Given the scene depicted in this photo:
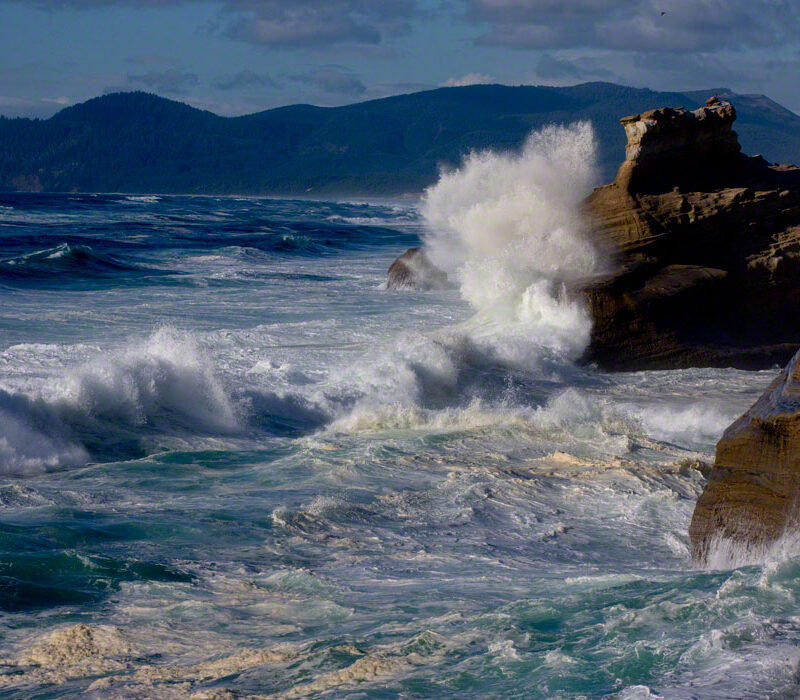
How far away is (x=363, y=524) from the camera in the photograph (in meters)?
7.07

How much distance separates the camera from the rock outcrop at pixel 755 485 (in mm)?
5383

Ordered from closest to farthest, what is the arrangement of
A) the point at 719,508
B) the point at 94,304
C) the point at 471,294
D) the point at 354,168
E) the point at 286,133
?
the point at 719,508
the point at 471,294
the point at 94,304
the point at 354,168
the point at 286,133

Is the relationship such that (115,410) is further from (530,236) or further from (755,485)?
(530,236)

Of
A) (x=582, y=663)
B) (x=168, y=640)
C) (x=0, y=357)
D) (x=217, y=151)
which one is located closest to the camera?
(x=582, y=663)

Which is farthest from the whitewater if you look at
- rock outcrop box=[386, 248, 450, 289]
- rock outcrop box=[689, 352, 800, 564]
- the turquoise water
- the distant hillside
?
the distant hillside

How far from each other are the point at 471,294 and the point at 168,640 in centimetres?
1149

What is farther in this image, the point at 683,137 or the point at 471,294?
the point at 471,294

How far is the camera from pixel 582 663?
445 cm

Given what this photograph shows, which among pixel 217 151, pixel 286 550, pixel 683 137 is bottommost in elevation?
pixel 286 550

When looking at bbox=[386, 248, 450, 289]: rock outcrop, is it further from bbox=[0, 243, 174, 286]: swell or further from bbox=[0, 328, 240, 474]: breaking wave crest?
bbox=[0, 328, 240, 474]: breaking wave crest

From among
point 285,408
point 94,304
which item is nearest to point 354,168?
point 94,304

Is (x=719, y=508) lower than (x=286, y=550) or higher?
higher

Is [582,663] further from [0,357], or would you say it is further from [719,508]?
[0,357]

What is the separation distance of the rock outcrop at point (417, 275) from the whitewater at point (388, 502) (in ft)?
9.52
